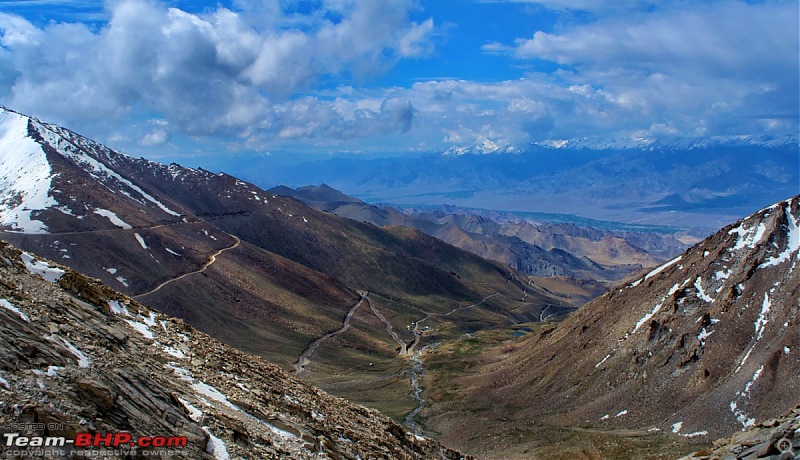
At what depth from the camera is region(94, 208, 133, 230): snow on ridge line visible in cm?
17375

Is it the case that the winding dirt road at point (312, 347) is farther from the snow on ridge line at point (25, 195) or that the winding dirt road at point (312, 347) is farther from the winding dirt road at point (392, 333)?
the snow on ridge line at point (25, 195)

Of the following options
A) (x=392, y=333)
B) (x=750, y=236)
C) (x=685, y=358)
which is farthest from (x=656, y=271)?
(x=392, y=333)

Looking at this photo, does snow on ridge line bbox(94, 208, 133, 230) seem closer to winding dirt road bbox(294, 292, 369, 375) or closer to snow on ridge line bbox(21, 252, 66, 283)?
winding dirt road bbox(294, 292, 369, 375)

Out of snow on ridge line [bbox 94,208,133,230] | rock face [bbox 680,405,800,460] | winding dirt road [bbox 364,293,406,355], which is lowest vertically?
winding dirt road [bbox 364,293,406,355]

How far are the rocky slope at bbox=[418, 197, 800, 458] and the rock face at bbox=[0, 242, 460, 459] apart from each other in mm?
39003

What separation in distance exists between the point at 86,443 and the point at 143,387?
5869 mm

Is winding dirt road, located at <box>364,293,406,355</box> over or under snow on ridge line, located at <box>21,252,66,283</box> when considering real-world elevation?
under

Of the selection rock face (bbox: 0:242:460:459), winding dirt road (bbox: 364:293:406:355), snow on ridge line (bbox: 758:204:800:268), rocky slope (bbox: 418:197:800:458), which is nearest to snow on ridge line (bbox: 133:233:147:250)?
winding dirt road (bbox: 364:293:406:355)

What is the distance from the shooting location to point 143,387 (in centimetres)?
2630

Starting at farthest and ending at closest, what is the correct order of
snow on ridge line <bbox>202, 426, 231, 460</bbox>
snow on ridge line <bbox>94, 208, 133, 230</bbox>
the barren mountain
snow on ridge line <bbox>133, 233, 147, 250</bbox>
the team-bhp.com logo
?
snow on ridge line <bbox>94, 208, 133, 230</bbox> < snow on ridge line <bbox>133, 233, 147, 250</bbox> < the barren mountain < snow on ridge line <bbox>202, 426, 231, 460</bbox> < the team-bhp.com logo

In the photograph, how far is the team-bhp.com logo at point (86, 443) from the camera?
1870 cm

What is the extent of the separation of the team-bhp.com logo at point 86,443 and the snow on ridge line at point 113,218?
165733 millimetres

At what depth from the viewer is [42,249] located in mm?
144875

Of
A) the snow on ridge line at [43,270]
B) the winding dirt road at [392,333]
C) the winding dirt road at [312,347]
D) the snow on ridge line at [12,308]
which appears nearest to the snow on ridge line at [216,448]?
the snow on ridge line at [12,308]
